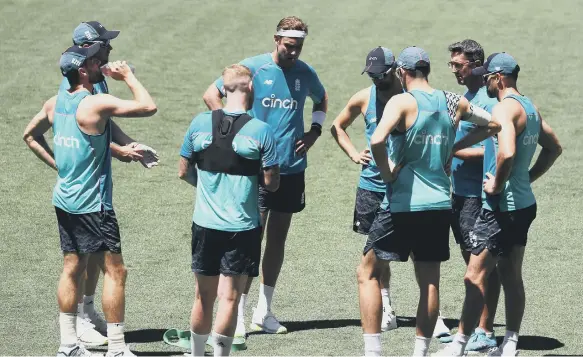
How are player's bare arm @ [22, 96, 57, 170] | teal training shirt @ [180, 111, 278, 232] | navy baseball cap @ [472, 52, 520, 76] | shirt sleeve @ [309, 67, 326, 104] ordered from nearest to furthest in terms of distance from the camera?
1. teal training shirt @ [180, 111, 278, 232]
2. navy baseball cap @ [472, 52, 520, 76]
3. player's bare arm @ [22, 96, 57, 170]
4. shirt sleeve @ [309, 67, 326, 104]

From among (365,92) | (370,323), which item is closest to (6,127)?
(365,92)

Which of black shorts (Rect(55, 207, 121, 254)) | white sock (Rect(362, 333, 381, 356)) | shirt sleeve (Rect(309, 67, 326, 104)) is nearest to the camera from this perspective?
white sock (Rect(362, 333, 381, 356))

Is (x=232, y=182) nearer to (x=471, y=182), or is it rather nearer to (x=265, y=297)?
(x=265, y=297)

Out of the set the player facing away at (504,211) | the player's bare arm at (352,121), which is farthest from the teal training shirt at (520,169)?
the player's bare arm at (352,121)

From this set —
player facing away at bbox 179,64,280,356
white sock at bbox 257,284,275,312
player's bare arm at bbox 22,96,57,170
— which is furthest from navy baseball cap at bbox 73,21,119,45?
white sock at bbox 257,284,275,312

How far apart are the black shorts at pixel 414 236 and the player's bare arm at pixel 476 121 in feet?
2.10

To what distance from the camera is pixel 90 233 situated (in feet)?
27.6

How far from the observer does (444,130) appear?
801 cm

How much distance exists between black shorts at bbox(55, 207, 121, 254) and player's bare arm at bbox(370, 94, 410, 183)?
2.04 metres

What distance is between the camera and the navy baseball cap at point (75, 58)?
829 cm

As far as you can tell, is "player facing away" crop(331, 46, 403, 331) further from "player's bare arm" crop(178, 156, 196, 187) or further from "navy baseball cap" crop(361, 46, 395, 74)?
"player's bare arm" crop(178, 156, 196, 187)

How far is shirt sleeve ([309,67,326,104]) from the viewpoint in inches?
390

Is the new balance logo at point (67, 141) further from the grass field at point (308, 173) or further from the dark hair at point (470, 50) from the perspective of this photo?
the dark hair at point (470, 50)

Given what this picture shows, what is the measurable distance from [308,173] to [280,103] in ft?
16.6
